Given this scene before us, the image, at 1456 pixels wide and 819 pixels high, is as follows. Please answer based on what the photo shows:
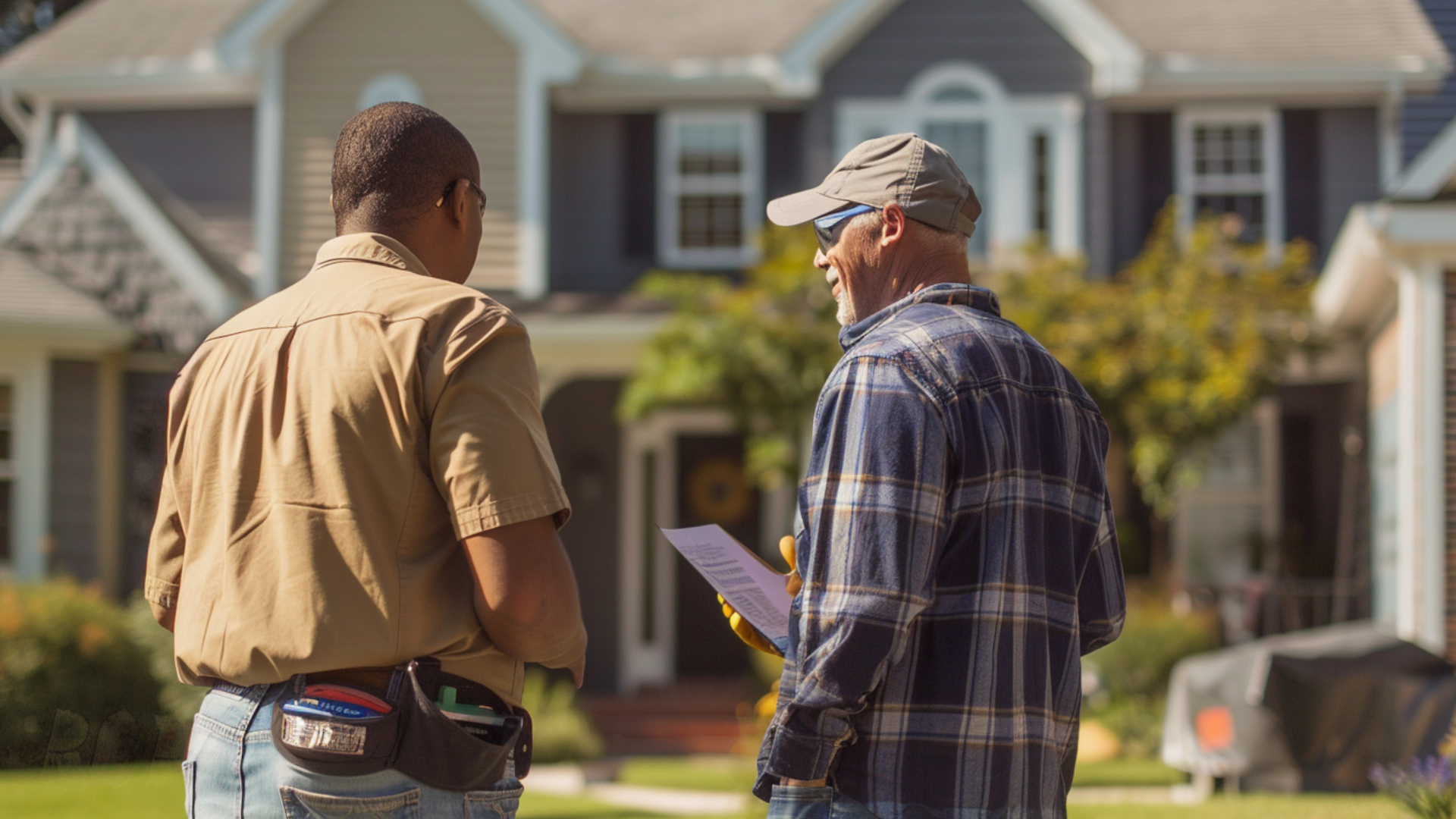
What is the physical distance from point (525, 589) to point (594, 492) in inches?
498

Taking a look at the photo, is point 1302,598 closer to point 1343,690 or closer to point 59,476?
point 1343,690

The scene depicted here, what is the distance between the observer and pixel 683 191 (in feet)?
47.3

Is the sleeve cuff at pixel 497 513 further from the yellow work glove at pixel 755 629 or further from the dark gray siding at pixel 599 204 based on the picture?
the dark gray siding at pixel 599 204

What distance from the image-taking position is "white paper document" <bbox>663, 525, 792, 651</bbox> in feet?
7.57

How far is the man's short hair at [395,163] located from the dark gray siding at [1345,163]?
13.3 meters

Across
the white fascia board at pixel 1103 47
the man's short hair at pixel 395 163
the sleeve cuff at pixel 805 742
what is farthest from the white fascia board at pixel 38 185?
the sleeve cuff at pixel 805 742

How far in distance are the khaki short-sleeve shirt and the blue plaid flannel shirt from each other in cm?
43

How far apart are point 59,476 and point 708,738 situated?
6.62m

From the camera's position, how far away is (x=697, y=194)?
47.3ft

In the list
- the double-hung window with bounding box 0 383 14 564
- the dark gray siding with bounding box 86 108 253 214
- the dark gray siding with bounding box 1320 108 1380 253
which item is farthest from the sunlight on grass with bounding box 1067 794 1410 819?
the dark gray siding with bounding box 86 108 253 214

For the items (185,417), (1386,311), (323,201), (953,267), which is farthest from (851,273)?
(323,201)

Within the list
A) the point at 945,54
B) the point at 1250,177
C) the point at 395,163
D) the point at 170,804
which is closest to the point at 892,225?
the point at 395,163

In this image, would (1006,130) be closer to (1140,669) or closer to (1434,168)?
(1434,168)

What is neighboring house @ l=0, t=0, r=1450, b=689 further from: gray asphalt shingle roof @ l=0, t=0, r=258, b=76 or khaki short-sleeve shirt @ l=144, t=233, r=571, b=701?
khaki short-sleeve shirt @ l=144, t=233, r=571, b=701
